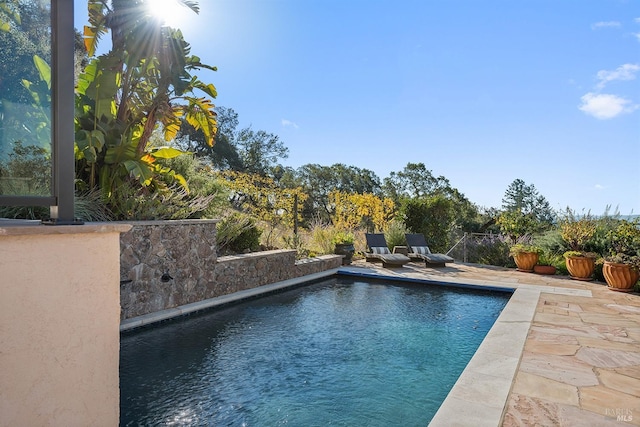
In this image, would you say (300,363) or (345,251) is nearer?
(300,363)

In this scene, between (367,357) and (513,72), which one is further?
(513,72)

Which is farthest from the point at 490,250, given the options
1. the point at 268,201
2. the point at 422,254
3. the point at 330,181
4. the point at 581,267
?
the point at 330,181

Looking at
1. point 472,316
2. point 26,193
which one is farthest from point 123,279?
point 472,316

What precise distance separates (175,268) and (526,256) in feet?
28.6

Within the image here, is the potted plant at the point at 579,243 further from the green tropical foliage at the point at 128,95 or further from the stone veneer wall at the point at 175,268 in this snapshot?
the green tropical foliage at the point at 128,95

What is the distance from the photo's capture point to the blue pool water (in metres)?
3.08

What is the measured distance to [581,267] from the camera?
880cm

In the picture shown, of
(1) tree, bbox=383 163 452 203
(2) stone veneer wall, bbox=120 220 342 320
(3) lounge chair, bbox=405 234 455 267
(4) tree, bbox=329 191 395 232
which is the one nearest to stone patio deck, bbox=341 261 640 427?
(3) lounge chair, bbox=405 234 455 267

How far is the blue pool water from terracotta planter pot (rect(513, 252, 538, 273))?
3785mm

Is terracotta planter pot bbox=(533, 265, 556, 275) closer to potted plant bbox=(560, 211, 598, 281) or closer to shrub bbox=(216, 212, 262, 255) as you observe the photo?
potted plant bbox=(560, 211, 598, 281)

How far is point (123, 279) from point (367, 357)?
345cm

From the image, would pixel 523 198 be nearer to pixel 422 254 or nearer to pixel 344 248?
pixel 422 254

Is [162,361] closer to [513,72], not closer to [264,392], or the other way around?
[264,392]

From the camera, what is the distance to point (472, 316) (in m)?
6.23
